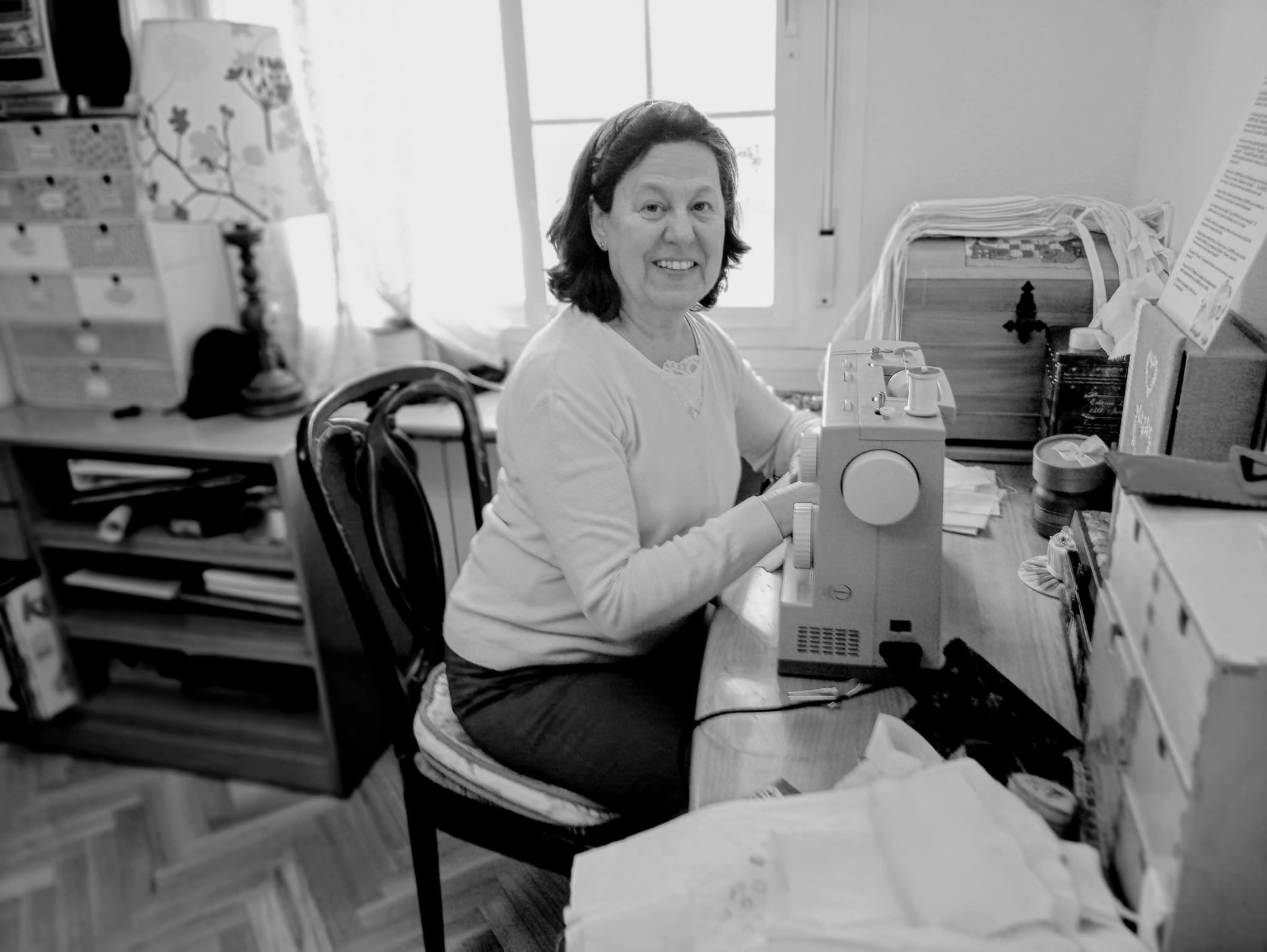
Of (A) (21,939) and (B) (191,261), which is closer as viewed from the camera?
(A) (21,939)

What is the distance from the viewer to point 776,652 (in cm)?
110

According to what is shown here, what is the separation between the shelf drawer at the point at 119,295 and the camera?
2178 millimetres

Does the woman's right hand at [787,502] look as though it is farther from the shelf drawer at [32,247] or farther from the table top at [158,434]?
the shelf drawer at [32,247]

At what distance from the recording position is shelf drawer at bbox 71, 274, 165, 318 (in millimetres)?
2178

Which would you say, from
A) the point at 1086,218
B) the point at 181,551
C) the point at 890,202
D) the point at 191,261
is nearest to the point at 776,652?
the point at 1086,218

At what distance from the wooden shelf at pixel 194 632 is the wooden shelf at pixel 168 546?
0.14 metres

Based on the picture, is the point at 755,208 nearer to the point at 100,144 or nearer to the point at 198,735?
the point at 100,144

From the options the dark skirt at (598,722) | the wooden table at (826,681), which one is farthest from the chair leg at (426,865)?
the wooden table at (826,681)

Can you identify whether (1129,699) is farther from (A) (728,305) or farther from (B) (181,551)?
(B) (181,551)

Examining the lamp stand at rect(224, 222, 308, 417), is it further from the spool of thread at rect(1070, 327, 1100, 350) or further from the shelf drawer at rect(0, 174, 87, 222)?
the spool of thread at rect(1070, 327, 1100, 350)

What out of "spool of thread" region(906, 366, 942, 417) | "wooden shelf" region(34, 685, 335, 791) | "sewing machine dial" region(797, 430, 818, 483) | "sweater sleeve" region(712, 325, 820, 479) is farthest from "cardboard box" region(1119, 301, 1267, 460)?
"wooden shelf" region(34, 685, 335, 791)

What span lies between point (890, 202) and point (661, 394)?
88cm

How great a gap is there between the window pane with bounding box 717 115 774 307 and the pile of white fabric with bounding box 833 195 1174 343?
13.0 inches

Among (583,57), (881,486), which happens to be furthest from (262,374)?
(881,486)
